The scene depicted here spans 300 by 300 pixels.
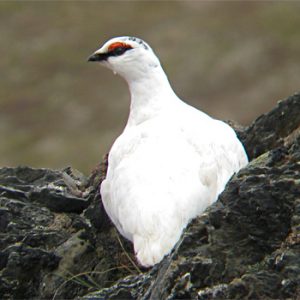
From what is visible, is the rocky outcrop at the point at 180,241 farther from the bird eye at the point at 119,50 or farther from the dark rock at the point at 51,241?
the bird eye at the point at 119,50

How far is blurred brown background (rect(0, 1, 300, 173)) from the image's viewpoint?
3123 centimetres

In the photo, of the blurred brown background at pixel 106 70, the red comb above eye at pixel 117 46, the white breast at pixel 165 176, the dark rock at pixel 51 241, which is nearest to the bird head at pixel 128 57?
the red comb above eye at pixel 117 46

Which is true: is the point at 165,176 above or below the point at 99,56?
below

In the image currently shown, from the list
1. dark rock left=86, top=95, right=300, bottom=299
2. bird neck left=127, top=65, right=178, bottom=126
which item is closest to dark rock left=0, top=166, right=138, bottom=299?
bird neck left=127, top=65, right=178, bottom=126

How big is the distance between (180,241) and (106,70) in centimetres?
2789

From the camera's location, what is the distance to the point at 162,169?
9.38m

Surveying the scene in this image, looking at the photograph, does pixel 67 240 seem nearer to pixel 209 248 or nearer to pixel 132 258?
pixel 132 258

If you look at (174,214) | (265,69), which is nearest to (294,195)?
(174,214)

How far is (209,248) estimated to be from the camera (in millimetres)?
7695

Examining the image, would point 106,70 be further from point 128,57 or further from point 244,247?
point 244,247

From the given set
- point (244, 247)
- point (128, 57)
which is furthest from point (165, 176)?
point (128, 57)

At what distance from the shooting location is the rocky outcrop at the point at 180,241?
24.5 ft

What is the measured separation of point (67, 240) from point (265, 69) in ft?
82.0

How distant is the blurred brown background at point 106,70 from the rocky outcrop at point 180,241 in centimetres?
1792
